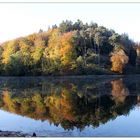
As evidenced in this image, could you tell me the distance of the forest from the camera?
618 centimetres

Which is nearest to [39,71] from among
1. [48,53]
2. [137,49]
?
[48,53]

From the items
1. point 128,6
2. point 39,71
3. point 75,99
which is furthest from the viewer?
point 75,99

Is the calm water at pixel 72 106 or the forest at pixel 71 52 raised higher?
the forest at pixel 71 52

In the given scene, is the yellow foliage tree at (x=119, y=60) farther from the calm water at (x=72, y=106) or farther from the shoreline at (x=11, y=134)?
the shoreline at (x=11, y=134)

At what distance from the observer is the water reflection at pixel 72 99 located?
629cm

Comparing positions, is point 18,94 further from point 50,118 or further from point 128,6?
point 128,6

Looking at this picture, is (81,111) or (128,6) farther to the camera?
(81,111)

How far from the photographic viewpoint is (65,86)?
6.39 meters

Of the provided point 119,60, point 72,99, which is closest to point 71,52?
point 119,60

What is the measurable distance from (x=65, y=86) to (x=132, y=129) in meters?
1.11

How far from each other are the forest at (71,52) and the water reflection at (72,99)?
0.16 m

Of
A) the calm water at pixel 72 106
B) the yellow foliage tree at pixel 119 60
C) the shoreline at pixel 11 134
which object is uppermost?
the yellow foliage tree at pixel 119 60

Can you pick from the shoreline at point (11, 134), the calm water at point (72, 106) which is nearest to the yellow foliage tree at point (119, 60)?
the calm water at point (72, 106)

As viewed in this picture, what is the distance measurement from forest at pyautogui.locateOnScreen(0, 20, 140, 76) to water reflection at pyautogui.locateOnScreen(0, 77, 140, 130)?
0.16m
